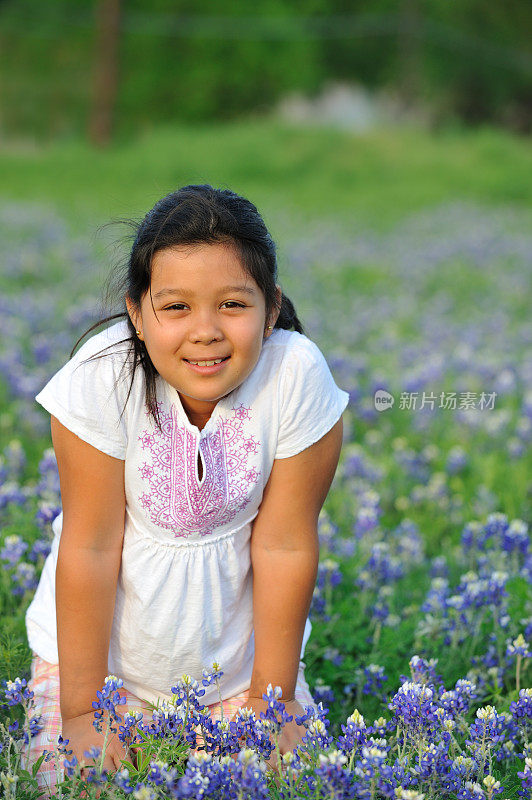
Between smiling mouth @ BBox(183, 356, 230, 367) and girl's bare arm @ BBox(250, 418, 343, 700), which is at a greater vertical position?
smiling mouth @ BBox(183, 356, 230, 367)

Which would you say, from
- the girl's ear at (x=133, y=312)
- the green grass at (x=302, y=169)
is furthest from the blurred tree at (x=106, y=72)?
the girl's ear at (x=133, y=312)

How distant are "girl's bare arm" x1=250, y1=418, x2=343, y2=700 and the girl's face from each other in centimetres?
31

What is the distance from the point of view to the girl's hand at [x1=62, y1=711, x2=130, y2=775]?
2244 mm

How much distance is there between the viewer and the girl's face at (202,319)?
221 centimetres

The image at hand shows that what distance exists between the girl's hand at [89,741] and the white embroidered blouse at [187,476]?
0.66 feet

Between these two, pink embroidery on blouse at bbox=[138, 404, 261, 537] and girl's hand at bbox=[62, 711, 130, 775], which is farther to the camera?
pink embroidery on blouse at bbox=[138, 404, 261, 537]

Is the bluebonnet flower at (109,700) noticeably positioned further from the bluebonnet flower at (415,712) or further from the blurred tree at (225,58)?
the blurred tree at (225,58)

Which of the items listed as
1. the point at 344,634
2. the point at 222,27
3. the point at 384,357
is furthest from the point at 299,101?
the point at 344,634

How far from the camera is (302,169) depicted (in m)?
19.4

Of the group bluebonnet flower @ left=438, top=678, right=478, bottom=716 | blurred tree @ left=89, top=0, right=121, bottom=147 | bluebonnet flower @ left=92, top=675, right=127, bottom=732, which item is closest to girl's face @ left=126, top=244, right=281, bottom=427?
bluebonnet flower @ left=92, top=675, right=127, bottom=732

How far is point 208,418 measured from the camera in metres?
2.52

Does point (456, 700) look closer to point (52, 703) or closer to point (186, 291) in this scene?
point (52, 703)

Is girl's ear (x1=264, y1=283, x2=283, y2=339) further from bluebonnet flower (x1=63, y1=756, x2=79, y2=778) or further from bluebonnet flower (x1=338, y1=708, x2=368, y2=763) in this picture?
bluebonnet flower (x1=63, y1=756, x2=79, y2=778)

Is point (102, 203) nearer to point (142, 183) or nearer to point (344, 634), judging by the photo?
point (142, 183)
